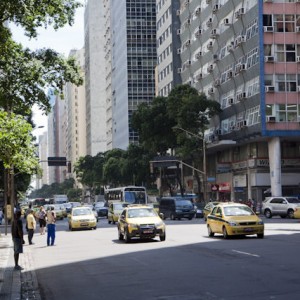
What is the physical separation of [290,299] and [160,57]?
315ft

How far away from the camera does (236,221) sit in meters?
26.3

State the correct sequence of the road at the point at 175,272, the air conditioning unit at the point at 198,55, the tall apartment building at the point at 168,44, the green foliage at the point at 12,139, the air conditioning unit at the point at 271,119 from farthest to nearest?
the tall apartment building at the point at 168,44
the air conditioning unit at the point at 198,55
the air conditioning unit at the point at 271,119
the green foliage at the point at 12,139
the road at the point at 175,272

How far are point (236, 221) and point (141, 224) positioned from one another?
391 centimetres

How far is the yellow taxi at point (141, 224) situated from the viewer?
87.4 ft

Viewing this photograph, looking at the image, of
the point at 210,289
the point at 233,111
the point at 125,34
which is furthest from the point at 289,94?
the point at 125,34

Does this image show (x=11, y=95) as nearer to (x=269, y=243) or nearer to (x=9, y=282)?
(x=9, y=282)

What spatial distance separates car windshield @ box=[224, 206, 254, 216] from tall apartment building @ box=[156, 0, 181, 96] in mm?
66947

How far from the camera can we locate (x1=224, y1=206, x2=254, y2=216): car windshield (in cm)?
2705

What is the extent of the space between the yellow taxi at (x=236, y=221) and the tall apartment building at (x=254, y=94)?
111ft

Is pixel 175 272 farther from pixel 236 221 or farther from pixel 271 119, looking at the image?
pixel 271 119

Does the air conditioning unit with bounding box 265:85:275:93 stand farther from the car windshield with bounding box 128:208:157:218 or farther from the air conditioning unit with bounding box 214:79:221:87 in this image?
the car windshield with bounding box 128:208:157:218

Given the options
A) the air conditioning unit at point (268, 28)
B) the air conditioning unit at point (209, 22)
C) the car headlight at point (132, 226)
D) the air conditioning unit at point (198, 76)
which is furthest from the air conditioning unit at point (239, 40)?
the car headlight at point (132, 226)

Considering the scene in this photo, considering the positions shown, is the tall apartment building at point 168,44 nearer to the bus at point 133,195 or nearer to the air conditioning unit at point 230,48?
the air conditioning unit at point 230,48

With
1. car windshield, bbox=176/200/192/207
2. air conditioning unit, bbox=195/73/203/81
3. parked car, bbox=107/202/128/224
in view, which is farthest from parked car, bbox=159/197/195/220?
air conditioning unit, bbox=195/73/203/81
